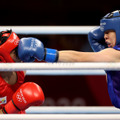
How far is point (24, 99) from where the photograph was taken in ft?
3.77

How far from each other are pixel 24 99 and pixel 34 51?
0.23m

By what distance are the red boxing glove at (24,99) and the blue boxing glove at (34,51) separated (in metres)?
0.15

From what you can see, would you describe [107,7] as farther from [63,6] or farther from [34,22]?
[34,22]

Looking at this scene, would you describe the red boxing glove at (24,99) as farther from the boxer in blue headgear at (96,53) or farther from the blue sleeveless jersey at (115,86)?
the blue sleeveless jersey at (115,86)

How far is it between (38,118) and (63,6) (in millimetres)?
2679

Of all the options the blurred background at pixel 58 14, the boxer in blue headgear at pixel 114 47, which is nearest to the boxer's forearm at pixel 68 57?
the boxer in blue headgear at pixel 114 47

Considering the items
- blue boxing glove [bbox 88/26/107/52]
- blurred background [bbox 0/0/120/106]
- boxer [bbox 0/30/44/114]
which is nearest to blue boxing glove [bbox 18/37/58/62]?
boxer [bbox 0/30/44/114]

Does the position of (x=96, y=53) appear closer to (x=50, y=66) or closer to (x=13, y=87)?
(x=50, y=66)

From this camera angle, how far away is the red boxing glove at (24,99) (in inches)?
45.4

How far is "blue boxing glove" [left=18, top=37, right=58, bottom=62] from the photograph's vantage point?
1.09 m

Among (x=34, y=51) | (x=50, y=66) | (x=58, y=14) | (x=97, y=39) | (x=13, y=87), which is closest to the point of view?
(x=50, y=66)

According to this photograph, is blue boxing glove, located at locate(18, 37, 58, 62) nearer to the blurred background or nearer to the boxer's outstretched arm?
the boxer's outstretched arm

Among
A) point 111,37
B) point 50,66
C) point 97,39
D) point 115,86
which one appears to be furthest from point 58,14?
point 50,66

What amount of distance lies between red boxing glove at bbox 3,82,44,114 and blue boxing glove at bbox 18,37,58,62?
0.48 ft
